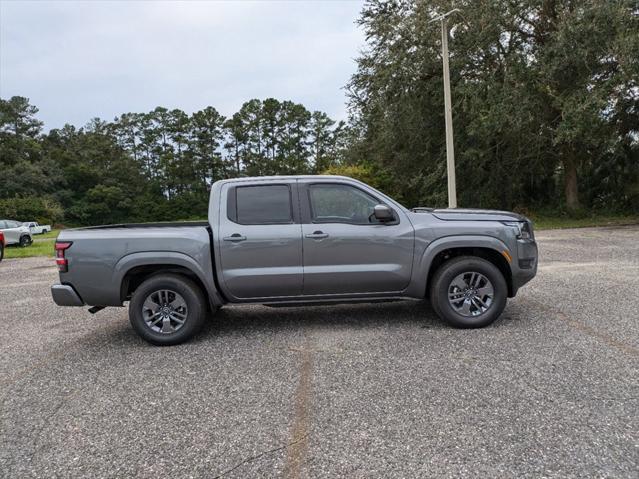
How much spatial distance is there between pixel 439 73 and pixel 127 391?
835 inches

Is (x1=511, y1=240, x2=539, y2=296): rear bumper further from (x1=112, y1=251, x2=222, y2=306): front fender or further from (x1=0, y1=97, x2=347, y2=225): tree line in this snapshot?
(x1=0, y1=97, x2=347, y2=225): tree line

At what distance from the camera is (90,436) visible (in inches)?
127

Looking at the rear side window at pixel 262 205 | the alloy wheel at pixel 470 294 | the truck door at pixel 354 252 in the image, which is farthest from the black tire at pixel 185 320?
the alloy wheel at pixel 470 294

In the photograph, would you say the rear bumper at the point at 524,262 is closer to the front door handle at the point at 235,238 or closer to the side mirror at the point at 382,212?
the side mirror at the point at 382,212

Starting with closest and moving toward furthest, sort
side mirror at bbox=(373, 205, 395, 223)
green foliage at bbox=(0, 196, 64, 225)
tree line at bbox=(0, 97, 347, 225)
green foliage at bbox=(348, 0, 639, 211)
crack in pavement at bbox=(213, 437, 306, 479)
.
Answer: crack in pavement at bbox=(213, 437, 306, 479) < side mirror at bbox=(373, 205, 395, 223) < green foliage at bbox=(348, 0, 639, 211) < green foliage at bbox=(0, 196, 64, 225) < tree line at bbox=(0, 97, 347, 225)

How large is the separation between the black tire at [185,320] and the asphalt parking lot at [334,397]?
0.16 metres

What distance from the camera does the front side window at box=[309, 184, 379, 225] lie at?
213 inches

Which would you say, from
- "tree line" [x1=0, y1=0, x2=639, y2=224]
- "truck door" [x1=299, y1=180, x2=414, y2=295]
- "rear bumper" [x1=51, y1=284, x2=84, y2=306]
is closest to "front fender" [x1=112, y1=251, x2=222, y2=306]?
"rear bumper" [x1=51, y1=284, x2=84, y2=306]

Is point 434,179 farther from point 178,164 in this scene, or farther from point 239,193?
point 178,164

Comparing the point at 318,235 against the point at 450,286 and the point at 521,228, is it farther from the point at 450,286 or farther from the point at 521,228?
the point at 521,228

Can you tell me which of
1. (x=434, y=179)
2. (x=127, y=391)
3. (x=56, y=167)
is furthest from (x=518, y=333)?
(x=56, y=167)

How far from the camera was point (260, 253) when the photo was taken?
17.2 ft

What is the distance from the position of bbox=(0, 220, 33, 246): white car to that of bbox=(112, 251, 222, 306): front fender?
68.3ft

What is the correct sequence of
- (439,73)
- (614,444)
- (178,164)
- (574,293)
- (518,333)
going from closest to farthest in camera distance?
1. (614,444)
2. (518,333)
3. (574,293)
4. (439,73)
5. (178,164)
